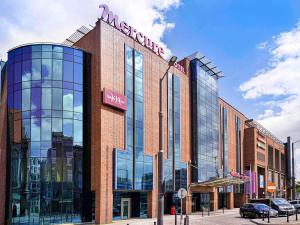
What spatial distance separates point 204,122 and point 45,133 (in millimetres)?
27473

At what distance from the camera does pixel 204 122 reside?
190 ft

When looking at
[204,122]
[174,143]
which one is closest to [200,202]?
[204,122]

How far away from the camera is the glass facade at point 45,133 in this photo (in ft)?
115

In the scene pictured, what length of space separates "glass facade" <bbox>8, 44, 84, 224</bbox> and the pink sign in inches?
87.7

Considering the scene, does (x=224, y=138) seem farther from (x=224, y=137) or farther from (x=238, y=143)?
(x=238, y=143)

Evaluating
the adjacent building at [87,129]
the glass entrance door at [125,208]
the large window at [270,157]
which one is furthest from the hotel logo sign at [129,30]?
the large window at [270,157]

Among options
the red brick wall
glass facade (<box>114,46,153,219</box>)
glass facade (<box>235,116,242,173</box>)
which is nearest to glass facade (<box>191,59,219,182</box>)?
the red brick wall

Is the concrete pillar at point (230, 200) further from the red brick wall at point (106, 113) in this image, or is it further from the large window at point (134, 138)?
the large window at point (134, 138)

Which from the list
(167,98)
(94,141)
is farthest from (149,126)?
(94,141)

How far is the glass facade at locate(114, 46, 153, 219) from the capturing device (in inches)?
1581

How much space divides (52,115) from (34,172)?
16.3 ft

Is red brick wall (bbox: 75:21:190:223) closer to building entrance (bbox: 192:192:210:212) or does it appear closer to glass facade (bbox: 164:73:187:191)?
glass facade (bbox: 164:73:187:191)

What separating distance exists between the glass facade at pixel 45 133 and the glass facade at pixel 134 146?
4.67 meters

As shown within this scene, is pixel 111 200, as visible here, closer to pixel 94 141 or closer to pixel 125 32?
pixel 94 141
